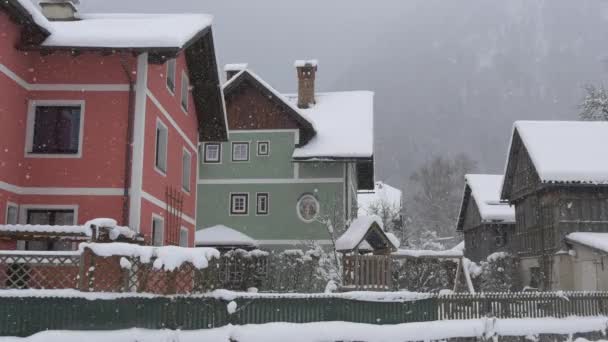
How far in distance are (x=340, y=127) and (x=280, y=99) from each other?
326 centimetres

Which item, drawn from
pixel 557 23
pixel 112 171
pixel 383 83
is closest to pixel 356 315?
pixel 112 171

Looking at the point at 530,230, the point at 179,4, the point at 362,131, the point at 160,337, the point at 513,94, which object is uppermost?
the point at 179,4

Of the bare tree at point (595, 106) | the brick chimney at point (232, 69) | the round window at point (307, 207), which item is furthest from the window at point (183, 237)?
the bare tree at point (595, 106)

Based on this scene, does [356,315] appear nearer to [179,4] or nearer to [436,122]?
[436,122]

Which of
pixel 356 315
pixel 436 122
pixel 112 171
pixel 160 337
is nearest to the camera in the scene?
pixel 160 337

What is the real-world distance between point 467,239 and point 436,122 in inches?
3461

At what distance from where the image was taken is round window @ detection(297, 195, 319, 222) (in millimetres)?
29609

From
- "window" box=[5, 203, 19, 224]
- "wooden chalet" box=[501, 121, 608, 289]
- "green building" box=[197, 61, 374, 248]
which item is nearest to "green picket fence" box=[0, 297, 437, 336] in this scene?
"window" box=[5, 203, 19, 224]

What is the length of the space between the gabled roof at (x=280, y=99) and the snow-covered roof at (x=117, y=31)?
12.0m

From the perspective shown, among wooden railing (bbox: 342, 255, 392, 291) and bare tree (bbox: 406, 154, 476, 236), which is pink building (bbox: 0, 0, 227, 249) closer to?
wooden railing (bbox: 342, 255, 392, 291)

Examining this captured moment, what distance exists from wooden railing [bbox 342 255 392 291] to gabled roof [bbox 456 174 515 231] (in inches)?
688

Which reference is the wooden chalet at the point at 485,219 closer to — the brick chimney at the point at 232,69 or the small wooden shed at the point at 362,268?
the brick chimney at the point at 232,69

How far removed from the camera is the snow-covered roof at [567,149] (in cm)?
2575

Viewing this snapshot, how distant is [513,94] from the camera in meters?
140
